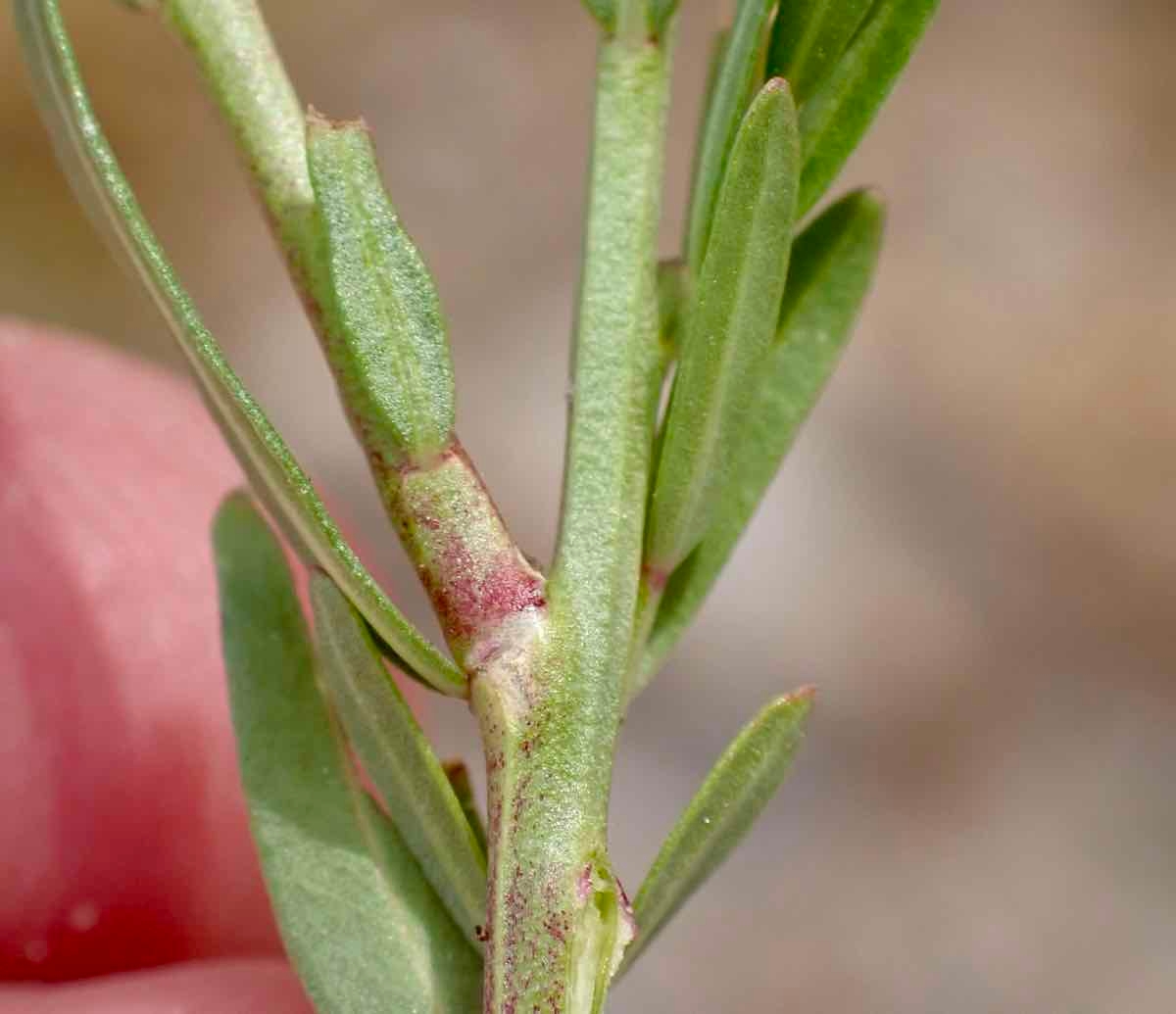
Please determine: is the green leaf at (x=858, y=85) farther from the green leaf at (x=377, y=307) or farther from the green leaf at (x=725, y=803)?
the green leaf at (x=725, y=803)

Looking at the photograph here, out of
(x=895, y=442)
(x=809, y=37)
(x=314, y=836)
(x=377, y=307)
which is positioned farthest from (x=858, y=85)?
(x=895, y=442)

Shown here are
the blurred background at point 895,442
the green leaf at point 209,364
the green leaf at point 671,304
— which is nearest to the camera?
the green leaf at point 209,364

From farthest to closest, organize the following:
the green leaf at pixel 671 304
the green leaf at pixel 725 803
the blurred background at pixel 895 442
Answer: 1. the blurred background at pixel 895 442
2. the green leaf at pixel 671 304
3. the green leaf at pixel 725 803

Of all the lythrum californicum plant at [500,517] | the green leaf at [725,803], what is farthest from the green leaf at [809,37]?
the green leaf at [725,803]

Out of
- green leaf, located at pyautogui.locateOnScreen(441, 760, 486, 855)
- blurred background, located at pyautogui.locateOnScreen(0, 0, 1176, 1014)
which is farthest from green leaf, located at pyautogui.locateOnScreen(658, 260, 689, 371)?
blurred background, located at pyautogui.locateOnScreen(0, 0, 1176, 1014)

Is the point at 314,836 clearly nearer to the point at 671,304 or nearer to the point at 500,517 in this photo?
the point at 500,517

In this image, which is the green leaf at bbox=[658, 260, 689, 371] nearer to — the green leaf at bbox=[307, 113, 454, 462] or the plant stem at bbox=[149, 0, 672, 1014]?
the plant stem at bbox=[149, 0, 672, 1014]
